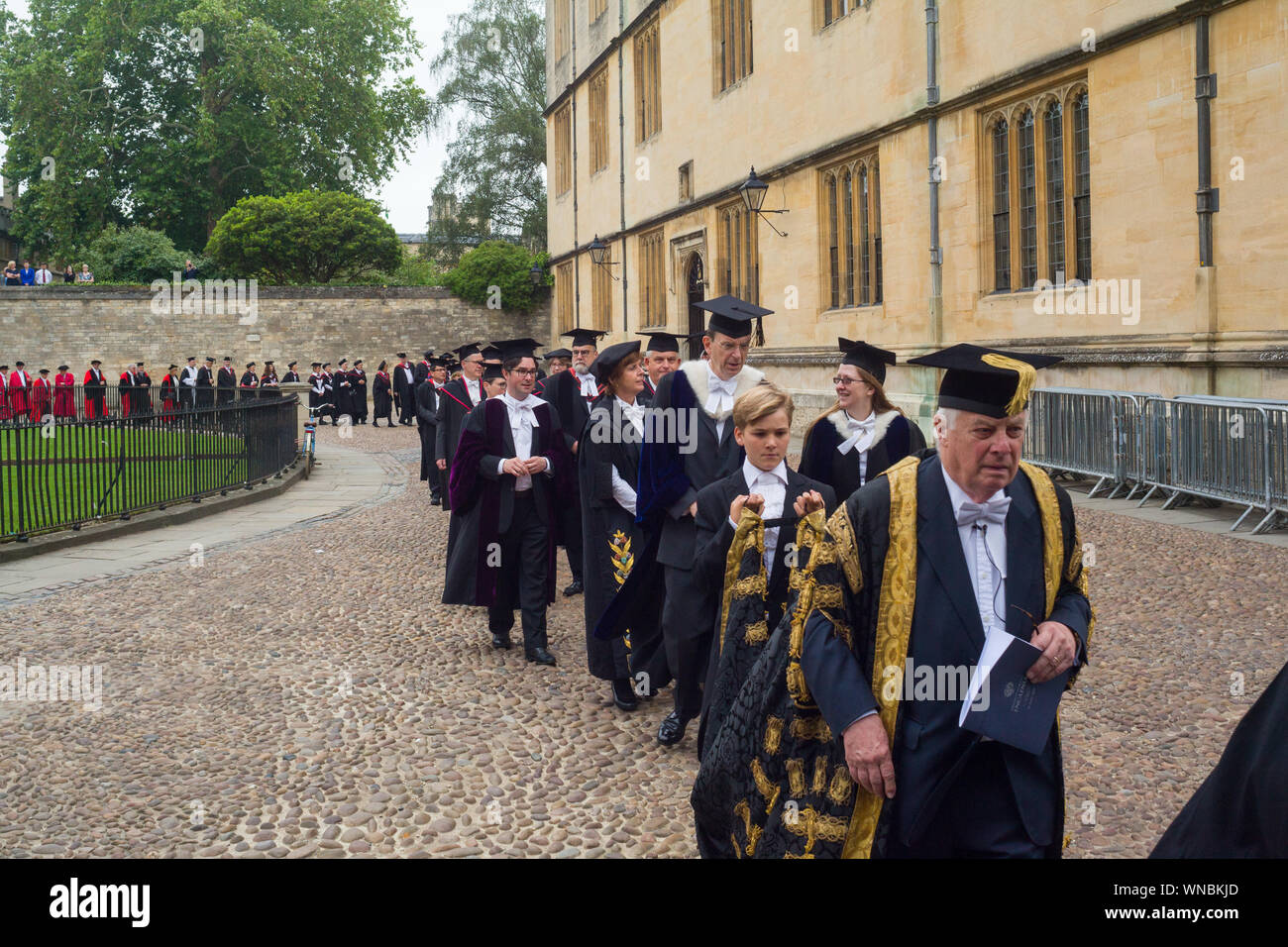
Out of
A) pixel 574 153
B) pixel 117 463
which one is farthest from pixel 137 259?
pixel 117 463

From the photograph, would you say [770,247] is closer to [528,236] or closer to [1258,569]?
[1258,569]

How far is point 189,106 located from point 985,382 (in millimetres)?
50585

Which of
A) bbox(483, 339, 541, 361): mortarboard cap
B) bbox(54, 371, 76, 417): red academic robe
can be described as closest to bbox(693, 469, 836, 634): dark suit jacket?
bbox(483, 339, 541, 361): mortarboard cap

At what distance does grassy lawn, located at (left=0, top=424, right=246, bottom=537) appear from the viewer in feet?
34.6

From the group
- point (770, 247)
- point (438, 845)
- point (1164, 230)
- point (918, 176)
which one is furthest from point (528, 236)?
point (438, 845)

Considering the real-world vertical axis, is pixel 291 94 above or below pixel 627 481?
above

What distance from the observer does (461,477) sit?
269 inches

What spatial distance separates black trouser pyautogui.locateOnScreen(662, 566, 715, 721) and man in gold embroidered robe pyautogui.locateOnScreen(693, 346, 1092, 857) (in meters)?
2.08

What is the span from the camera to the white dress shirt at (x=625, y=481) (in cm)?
611

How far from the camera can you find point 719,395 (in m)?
5.01

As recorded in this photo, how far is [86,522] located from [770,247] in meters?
13.4

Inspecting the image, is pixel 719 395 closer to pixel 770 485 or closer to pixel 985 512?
pixel 770 485

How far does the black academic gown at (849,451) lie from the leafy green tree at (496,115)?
4453 cm

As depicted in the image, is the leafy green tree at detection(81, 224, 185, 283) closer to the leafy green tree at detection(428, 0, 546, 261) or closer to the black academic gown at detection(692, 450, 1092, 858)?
the leafy green tree at detection(428, 0, 546, 261)
